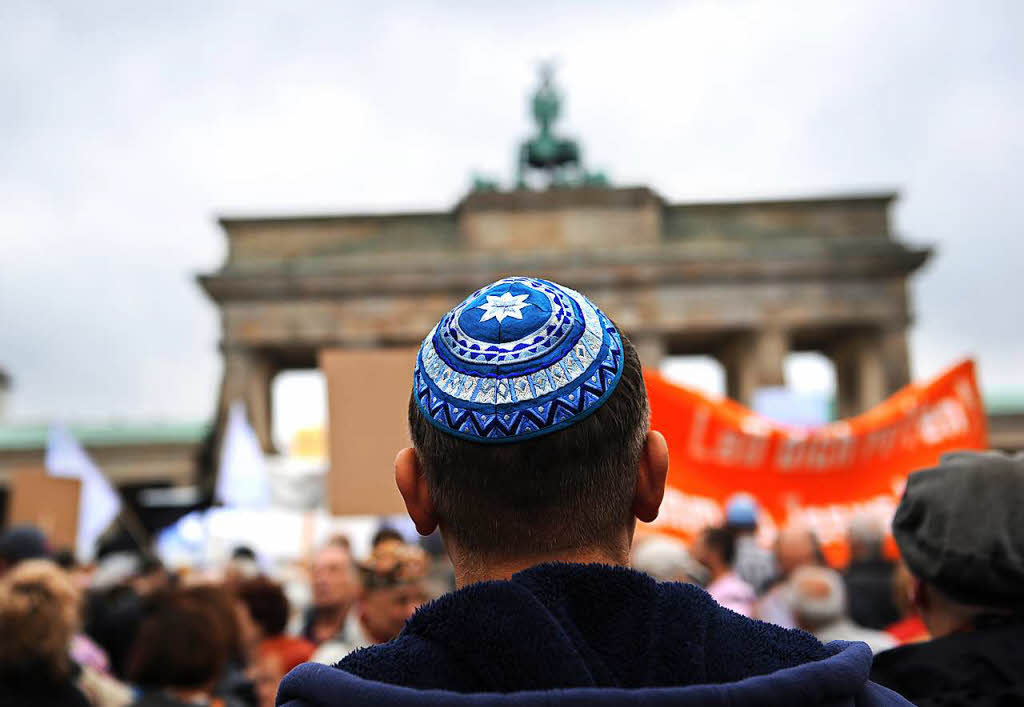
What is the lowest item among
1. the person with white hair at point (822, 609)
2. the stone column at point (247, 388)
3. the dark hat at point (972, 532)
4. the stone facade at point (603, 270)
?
the stone column at point (247, 388)

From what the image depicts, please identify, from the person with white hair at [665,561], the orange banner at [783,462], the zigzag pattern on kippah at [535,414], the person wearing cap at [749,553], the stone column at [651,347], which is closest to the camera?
the zigzag pattern on kippah at [535,414]

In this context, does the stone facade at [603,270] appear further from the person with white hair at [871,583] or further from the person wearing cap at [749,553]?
the person with white hair at [871,583]

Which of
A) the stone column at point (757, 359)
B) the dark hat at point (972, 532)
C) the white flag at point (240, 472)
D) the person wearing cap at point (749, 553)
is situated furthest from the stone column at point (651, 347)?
the dark hat at point (972, 532)

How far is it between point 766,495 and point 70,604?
5382 mm

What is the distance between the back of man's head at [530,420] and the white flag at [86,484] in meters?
11.4

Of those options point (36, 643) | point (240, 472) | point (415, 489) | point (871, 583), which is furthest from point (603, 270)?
point (415, 489)

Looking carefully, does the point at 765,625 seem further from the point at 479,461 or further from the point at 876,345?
the point at 876,345

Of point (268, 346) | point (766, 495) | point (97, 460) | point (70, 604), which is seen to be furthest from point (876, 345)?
point (70, 604)

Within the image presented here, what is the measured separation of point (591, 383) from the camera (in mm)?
1400

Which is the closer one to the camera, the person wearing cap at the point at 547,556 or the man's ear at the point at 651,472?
the person wearing cap at the point at 547,556

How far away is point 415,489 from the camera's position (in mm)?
1537

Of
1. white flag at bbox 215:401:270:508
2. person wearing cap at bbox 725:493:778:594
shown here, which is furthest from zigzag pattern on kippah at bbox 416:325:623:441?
white flag at bbox 215:401:270:508

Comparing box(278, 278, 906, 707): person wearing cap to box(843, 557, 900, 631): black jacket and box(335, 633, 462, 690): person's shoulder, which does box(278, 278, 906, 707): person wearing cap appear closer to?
box(335, 633, 462, 690): person's shoulder

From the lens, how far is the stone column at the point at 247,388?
35.3 metres
